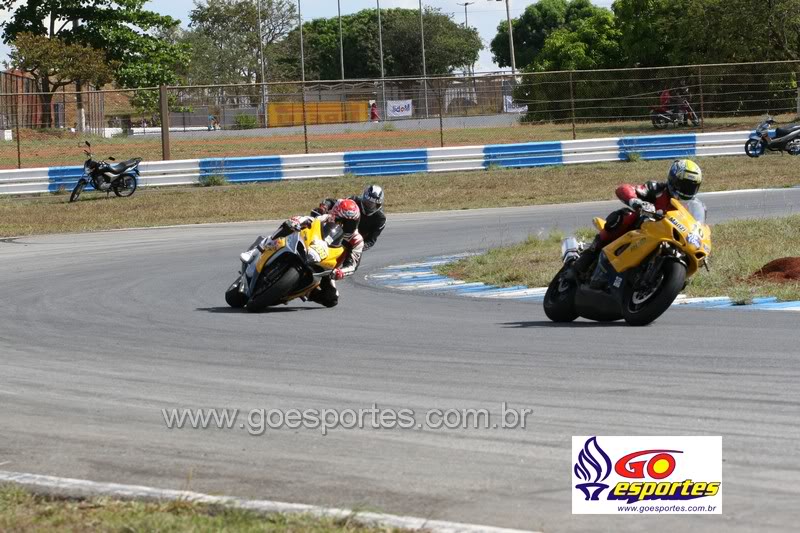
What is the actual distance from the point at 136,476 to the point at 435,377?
243cm

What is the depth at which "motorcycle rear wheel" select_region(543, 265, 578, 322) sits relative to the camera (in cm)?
965

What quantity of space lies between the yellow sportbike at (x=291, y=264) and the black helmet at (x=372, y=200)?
56 centimetres

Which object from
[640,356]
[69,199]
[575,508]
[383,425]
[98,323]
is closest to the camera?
[575,508]

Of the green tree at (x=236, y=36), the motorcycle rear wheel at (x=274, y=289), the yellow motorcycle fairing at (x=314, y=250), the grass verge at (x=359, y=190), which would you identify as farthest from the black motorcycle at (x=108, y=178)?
the green tree at (x=236, y=36)

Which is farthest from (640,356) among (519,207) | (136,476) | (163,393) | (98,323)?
(519,207)

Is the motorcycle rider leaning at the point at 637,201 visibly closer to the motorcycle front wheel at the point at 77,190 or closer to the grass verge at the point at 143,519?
the grass verge at the point at 143,519

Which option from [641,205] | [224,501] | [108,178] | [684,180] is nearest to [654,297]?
[641,205]

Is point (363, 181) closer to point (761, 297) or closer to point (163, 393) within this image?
point (761, 297)

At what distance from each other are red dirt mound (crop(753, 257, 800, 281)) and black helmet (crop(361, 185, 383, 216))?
387cm

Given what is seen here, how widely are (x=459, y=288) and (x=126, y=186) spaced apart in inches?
576

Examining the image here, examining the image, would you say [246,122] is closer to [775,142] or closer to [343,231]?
[775,142]

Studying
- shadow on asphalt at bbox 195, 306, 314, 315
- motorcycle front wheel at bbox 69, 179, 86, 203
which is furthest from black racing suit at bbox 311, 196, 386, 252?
motorcycle front wheel at bbox 69, 179, 86, 203

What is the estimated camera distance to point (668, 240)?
8781mm

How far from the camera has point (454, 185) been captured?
26.2 m
